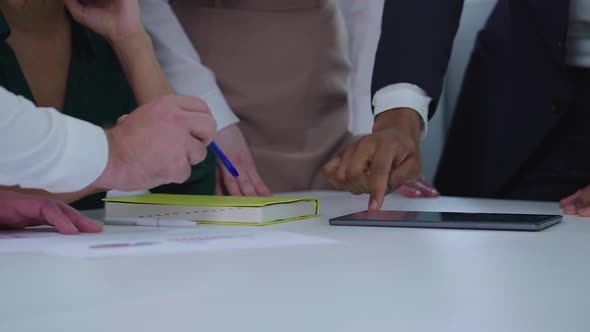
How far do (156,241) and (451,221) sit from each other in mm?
366

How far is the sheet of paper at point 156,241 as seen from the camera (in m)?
0.76

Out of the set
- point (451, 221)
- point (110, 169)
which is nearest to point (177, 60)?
point (110, 169)

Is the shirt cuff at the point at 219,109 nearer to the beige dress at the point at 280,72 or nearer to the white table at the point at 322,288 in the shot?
the beige dress at the point at 280,72

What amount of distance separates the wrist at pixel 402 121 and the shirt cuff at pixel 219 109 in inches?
16.3

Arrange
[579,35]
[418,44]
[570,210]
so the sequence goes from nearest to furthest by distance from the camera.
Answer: [570,210], [418,44], [579,35]

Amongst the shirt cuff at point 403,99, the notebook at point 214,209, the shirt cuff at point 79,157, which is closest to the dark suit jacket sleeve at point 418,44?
the shirt cuff at point 403,99

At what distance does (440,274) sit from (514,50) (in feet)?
4.17

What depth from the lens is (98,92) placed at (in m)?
1.43

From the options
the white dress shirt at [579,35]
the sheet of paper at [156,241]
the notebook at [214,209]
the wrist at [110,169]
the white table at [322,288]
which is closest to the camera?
the white table at [322,288]

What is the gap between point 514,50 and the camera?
1.77m

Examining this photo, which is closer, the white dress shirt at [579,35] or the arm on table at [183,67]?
the white dress shirt at [579,35]

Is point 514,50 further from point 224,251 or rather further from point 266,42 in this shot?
point 224,251

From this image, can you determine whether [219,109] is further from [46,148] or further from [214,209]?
[46,148]

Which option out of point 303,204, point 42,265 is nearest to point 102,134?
point 42,265
